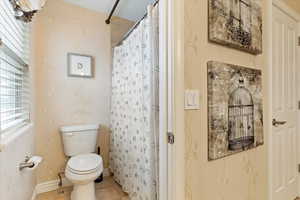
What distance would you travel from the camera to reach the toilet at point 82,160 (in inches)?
63.3

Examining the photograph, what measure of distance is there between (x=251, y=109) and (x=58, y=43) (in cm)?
212

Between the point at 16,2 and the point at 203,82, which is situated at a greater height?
the point at 16,2

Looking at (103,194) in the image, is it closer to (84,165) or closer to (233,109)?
(84,165)

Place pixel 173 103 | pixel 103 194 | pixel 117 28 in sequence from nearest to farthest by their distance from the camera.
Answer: pixel 173 103
pixel 103 194
pixel 117 28

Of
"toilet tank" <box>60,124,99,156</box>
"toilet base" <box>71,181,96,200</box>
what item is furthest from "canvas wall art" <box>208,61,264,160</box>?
"toilet tank" <box>60,124,99,156</box>

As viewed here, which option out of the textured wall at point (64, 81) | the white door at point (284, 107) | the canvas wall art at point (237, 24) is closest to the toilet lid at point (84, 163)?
the textured wall at point (64, 81)

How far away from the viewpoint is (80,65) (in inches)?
86.5

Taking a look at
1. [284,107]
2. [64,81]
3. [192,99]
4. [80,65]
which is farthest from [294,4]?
[64,81]

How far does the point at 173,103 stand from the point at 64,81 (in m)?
1.68

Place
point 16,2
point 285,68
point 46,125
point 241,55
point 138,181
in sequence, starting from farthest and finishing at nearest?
point 46,125 → point 285,68 → point 138,181 → point 241,55 → point 16,2

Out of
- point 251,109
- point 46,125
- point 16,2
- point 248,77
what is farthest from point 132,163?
point 16,2

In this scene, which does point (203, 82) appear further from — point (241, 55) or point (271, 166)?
point (271, 166)

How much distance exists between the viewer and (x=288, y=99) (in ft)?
5.92

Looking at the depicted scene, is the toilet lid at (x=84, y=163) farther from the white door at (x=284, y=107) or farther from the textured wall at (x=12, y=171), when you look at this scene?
the white door at (x=284, y=107)
